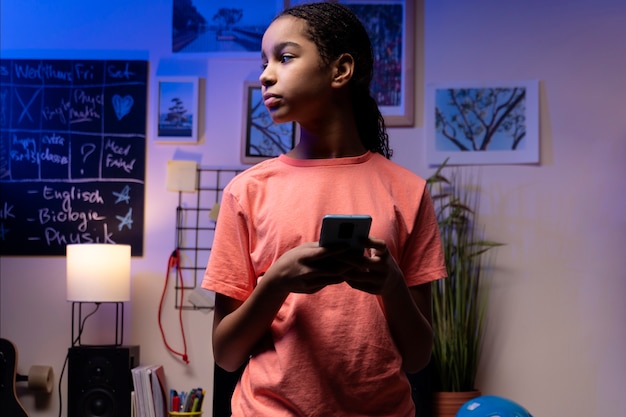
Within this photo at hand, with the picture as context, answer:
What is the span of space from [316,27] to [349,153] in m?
0.16

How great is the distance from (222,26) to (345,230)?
9.93 ft

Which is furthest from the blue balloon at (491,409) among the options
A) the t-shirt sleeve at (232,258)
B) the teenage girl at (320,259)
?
the t-shirt sleeve at (232,258)

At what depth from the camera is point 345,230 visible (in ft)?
2.59

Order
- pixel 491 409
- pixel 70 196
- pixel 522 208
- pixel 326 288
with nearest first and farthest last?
pixel 326 288 < pixel 491 409 < pixel 522 208 < pixel 70 196

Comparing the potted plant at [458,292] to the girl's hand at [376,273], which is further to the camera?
the potted plant at [458,292]

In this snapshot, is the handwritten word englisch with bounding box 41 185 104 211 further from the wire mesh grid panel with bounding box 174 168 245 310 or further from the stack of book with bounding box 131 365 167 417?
the stack of book with bounding box 131 365 167 417

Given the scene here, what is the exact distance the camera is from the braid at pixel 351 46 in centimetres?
98

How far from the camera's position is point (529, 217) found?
351cm

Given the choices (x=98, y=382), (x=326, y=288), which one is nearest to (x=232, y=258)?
(x=326, y=288)

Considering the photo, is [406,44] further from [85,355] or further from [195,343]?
[85,355]

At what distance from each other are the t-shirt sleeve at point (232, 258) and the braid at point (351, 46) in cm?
21

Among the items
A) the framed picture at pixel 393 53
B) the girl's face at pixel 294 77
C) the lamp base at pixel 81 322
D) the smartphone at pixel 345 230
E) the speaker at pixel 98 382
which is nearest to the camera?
the smartphone at pixel 345 230

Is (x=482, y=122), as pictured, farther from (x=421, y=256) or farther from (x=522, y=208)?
(x=421, y=256)

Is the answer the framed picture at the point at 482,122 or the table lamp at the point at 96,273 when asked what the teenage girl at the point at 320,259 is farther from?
the framed picture at the point at 482,122
